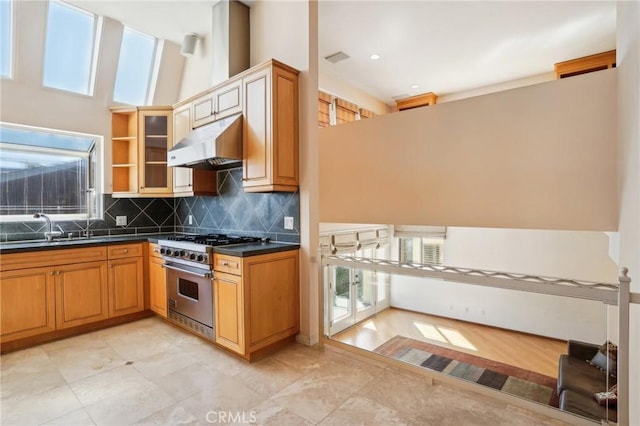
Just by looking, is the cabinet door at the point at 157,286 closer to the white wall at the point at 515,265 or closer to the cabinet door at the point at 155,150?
the cabinet door at the point at 155,150

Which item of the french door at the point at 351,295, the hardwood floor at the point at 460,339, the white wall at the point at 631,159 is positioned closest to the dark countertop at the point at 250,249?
the french door at the point at 351,295

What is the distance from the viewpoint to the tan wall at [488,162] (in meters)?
2.56

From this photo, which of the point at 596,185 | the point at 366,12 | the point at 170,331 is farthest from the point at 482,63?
the point at 170,331

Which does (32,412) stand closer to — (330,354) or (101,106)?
(330,354)

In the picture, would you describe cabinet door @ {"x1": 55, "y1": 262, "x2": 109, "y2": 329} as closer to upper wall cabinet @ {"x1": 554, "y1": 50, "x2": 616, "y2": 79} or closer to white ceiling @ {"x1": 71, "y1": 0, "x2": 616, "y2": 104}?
white ceiling @ {"x1": 71, "y1": 0, "x2": 616, "y2": 104}

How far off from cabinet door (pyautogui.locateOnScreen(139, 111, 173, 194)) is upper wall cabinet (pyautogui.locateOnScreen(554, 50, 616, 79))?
6.15 m

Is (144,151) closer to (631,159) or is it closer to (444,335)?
(444,335)

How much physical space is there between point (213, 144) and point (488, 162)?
106 inches

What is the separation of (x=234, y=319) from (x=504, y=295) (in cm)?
525

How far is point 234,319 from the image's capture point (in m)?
2.58

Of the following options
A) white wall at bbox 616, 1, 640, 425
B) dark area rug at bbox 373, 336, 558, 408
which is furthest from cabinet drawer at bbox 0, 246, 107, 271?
white wall at bbox 616, 1, 640, 425

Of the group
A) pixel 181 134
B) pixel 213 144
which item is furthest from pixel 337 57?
pixel 213 144

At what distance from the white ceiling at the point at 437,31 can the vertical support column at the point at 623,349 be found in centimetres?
336

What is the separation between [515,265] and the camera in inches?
247
